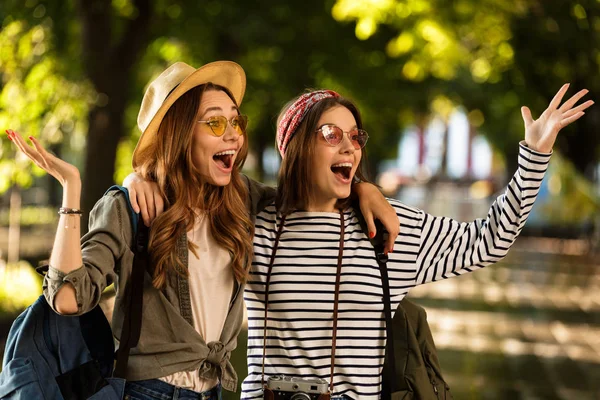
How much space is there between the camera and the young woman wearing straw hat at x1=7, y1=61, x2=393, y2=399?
3.14 metres

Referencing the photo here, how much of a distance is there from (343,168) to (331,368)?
2.38 ft

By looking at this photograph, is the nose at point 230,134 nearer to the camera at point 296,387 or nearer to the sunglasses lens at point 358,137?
the sunglasses lens at point 358,137

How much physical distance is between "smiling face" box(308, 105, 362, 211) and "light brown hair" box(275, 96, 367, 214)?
0.02 m

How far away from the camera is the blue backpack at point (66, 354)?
123 inches

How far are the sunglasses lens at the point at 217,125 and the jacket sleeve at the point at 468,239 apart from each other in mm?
816

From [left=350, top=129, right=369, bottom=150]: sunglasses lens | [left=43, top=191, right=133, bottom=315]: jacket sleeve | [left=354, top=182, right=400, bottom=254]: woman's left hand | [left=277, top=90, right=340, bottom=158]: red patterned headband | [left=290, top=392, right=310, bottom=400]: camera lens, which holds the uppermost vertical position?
[left=277, top=90, right=340, bottom=158]: red patterned headband

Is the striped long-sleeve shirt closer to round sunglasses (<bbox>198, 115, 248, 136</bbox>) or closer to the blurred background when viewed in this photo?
round sunglasses (<bbox>198, 115, 248, 136</bbox>)

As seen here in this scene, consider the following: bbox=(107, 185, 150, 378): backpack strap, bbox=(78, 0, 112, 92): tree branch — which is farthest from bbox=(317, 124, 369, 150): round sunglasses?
bbox=(78, 0, 112, 92): tree branch

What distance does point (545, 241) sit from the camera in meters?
29.6

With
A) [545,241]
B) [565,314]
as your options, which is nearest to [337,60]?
[565,314]

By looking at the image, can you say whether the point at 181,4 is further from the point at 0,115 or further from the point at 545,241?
the point at 545,241

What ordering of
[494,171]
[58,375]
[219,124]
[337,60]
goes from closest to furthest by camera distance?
[58,375]
[219,124]
[337,60]
[494,171]

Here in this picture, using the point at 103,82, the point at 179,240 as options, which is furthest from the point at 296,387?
the point at 103,82

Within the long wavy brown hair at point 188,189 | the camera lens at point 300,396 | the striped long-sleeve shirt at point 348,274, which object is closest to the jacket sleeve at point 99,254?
the long wavy brown hair at point 188,189
